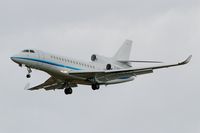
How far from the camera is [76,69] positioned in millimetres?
73812

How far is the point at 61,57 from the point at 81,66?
7.67 ft

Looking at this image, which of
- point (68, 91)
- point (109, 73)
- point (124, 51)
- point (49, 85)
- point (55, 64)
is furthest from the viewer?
point (124, 51)

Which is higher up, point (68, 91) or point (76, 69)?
point (76, 69)

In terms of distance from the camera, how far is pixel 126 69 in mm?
73500

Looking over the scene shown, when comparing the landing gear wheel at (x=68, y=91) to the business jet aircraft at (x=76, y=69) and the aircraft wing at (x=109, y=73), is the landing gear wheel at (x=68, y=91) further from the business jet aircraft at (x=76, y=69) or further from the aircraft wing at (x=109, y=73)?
the aircraft wing at (x=109, y=73)

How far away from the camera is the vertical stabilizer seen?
80.7m

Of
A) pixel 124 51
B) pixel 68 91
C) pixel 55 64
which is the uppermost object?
pixel 55 64

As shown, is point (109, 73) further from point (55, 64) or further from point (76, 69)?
point (55, 64)

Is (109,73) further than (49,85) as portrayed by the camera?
No

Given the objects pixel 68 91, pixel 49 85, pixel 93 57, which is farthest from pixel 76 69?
pixel 49 85

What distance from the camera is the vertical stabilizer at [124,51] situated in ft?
265

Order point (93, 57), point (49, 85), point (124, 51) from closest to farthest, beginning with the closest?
point (93, 57) → point (49, 85) → point (124, 51)

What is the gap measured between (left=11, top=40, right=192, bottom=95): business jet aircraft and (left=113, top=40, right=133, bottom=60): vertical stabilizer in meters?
1.15

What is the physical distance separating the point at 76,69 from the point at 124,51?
9.24 metres
